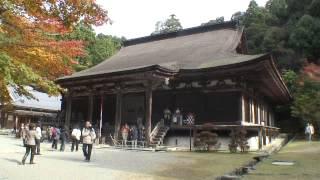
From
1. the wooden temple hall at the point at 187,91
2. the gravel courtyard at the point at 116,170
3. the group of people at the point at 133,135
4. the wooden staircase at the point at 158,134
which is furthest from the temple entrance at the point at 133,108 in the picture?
the gravel courtyard at the point at 116,170

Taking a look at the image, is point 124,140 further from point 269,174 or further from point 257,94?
point 269,174

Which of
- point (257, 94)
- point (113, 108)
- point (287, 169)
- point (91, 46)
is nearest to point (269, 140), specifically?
point (257, 94)

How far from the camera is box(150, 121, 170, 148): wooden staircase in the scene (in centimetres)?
2056

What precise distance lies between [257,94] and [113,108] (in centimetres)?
992

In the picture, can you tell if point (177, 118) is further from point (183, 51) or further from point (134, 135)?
point (183, 51)

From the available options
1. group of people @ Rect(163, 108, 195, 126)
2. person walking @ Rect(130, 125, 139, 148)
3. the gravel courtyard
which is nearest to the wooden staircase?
group of people @ Rect(163, 108, 195, 126)

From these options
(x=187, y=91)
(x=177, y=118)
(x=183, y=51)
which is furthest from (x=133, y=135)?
(x=183, y=51)

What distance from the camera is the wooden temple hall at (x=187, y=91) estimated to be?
20359mm

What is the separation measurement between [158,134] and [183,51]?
314 inches

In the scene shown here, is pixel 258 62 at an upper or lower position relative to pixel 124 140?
upper

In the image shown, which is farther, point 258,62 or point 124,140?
point 124,140

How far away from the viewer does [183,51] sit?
27.3 m

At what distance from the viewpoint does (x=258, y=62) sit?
19.0 m

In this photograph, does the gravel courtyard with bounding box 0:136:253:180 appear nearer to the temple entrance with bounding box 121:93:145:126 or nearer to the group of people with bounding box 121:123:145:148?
the group of people with bounding box 121:123:145:148
